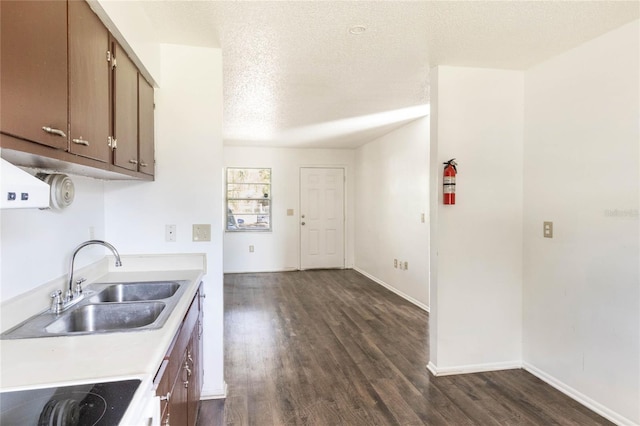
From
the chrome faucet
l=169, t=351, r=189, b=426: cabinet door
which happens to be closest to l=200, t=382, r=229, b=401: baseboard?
l=169, t=351, r=189, b=426: cabinet door

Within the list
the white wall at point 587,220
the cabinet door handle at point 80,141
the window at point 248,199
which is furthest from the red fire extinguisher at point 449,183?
the window at point 248,199

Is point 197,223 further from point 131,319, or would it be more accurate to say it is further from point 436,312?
point 436,312

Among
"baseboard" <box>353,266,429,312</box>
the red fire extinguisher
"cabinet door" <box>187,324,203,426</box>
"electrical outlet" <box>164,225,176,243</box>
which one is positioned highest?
the red fire extinguisher

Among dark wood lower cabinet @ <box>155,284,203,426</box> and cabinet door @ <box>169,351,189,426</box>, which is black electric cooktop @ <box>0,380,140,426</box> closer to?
dark wood lower cabinet @ <box>155,284,203,426</box>

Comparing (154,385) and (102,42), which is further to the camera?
(102,42)

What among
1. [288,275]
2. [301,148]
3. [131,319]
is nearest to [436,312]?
[131,319]

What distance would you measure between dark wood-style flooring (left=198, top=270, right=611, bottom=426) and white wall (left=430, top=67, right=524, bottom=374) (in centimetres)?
25

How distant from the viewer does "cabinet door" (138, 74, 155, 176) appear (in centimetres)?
192

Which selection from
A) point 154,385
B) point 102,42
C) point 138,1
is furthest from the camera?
point 138,1

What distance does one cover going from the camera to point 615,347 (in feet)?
6.97

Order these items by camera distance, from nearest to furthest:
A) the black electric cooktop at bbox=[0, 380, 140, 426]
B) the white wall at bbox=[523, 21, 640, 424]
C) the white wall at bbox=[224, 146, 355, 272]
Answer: the black electric cooktop at bbox=[0, 380, 140, 426], the white wall at bbox=[523, 21, 640, 424], the white wall at bbox=[224, 146, 355, 272]

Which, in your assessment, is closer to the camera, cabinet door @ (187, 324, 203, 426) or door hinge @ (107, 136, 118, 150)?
door hinge @ (107, 136, 118, 150)

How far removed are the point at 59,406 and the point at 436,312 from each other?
96.9 inches

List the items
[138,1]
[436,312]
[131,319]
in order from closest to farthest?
[131,319] → [138,1] → [436,312]
